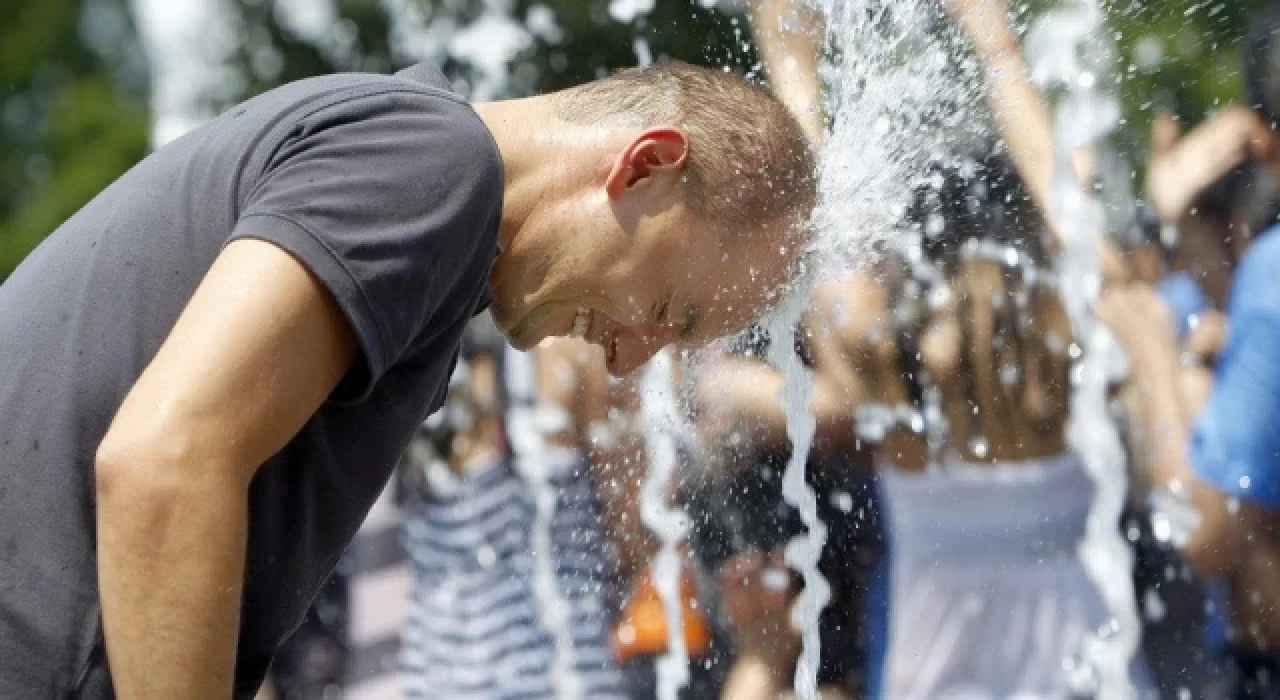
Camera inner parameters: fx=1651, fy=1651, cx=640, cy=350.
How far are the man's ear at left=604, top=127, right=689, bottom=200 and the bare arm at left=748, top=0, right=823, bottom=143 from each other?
85 centimetres

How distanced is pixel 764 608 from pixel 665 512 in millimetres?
347

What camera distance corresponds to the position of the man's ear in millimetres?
2121

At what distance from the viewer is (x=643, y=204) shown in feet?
7.05

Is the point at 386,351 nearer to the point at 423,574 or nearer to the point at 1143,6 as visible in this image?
the point at 1143,6

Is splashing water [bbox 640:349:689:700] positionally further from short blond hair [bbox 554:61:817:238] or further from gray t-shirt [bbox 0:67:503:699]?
gray t-shirt [bbox 0:67:503:699]

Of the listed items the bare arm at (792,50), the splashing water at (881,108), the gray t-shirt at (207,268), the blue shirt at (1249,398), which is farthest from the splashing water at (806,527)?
the gray t-shirt at (207,268)

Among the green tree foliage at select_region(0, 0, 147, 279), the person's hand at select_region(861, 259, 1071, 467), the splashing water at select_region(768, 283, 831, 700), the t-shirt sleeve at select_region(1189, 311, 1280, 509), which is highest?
the t-shirt sleeve at select_region(1189, 311, 1280, 509)

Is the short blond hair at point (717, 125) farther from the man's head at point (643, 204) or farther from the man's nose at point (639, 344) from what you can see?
the man's nose at point (639, 344)

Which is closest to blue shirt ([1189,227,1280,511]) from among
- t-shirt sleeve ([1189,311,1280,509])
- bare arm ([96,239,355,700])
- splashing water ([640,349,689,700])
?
t-shirt sleeve ([1189,311,1280,509])

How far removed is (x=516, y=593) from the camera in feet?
15.2

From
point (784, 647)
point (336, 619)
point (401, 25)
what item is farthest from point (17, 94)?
point (784, 647)

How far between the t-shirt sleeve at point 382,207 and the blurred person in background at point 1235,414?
198cm

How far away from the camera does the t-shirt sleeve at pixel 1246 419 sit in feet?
10.7

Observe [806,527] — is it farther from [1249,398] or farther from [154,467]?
[154,467]
